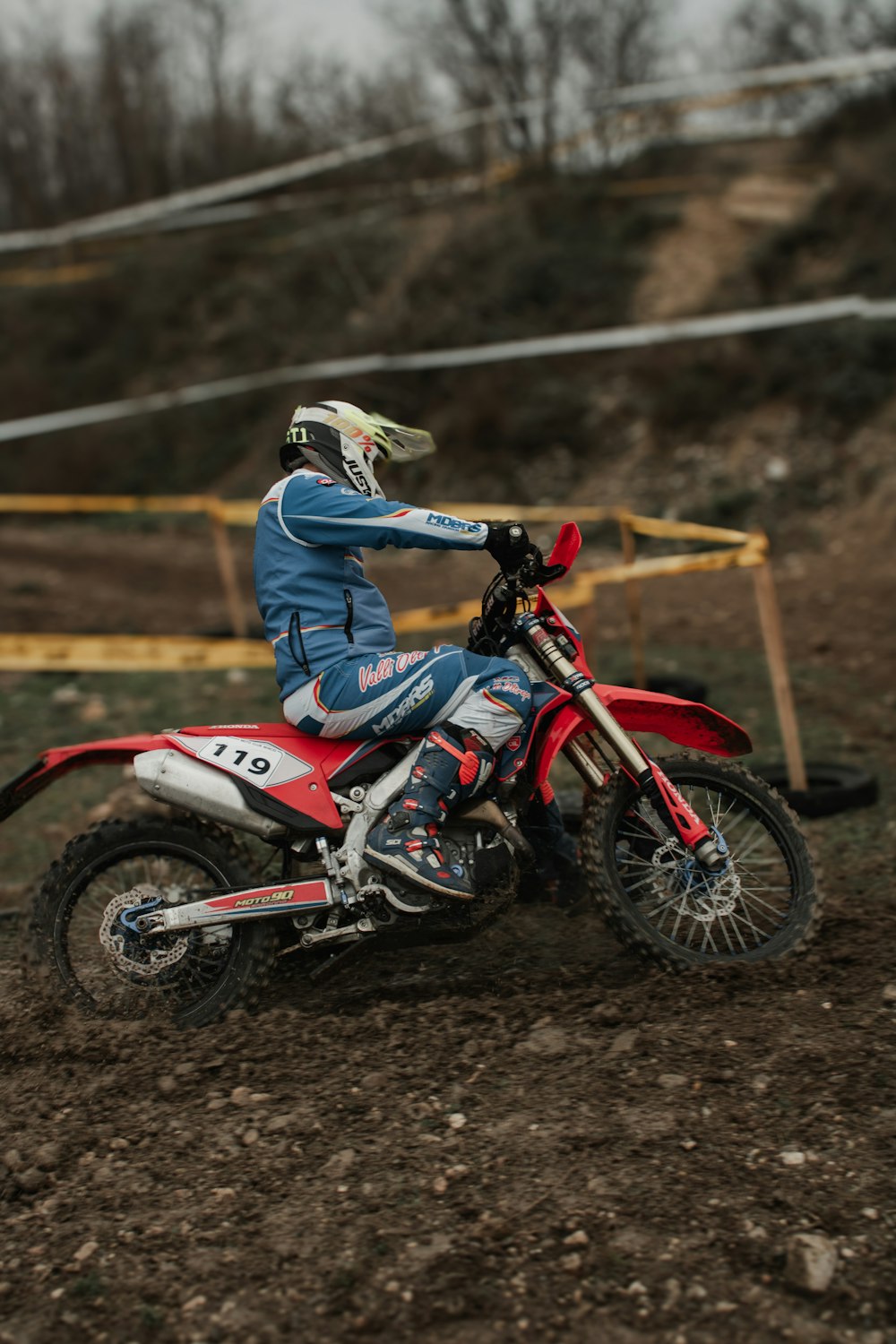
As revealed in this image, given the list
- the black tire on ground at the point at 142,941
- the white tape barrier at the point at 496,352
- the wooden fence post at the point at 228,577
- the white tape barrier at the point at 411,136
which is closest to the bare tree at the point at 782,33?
the white tape barrier at the point at 411,136

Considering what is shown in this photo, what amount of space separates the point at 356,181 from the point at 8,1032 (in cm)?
2331

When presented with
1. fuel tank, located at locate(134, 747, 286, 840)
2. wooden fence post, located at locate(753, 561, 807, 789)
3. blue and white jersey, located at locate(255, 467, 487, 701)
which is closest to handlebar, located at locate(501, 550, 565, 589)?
blue and white jersey, located at locate(255, 467, 487, 701)

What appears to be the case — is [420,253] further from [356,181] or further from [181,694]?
[181,694]

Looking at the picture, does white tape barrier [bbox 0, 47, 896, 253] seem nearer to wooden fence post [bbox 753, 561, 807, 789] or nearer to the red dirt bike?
wooden fence post [bbox 753, 561, 807, 789]

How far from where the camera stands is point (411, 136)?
22.4 meters

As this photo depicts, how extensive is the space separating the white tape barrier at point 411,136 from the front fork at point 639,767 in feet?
55.1

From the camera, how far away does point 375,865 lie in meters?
3.95

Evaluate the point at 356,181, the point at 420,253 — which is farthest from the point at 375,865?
the point at 356,181

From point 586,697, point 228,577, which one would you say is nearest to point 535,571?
point 586,697

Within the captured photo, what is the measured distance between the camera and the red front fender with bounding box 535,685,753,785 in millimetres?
4121

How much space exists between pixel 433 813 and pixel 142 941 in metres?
1.04

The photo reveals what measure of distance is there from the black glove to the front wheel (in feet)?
2.68

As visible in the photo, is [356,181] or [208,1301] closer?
[208,1301]

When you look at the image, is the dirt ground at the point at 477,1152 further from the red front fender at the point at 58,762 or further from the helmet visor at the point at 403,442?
the helmet visor at the point at 403,442
